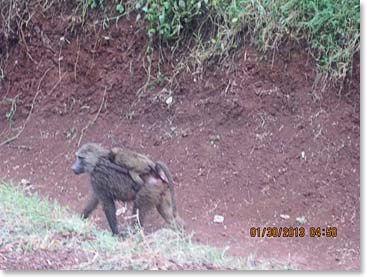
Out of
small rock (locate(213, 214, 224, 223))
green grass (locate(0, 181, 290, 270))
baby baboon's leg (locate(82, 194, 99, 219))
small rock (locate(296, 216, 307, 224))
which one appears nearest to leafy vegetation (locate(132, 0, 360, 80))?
small rock (locate(296, 216, 307, 224))

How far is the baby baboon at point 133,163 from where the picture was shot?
520 centimetres

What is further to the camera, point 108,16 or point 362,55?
point 108,16

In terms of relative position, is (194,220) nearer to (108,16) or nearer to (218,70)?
(218,70)

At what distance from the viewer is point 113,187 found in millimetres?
5191

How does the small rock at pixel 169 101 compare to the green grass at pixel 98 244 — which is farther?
the small rock at pixel 169 101

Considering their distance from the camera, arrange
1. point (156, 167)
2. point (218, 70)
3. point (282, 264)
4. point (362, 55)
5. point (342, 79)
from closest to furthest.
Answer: point (282, 264)
point (156, 167)
point (362, 55)
point (342, 79)
point (218, 70)

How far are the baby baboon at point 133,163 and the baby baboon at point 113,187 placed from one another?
26 millimetres

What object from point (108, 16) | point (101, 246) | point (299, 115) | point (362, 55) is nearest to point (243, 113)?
point (299, 115)

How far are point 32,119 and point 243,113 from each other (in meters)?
1.88

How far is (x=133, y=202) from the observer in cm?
526

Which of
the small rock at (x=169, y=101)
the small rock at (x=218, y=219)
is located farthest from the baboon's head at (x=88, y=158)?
the small rock at (x=169, y=101)

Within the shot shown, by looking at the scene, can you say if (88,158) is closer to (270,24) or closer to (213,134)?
(213,134)

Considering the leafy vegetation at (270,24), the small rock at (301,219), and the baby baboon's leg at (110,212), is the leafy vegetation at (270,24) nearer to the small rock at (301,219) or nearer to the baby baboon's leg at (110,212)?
the small rock at (301,219)

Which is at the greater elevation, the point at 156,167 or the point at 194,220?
the point at 156,167
